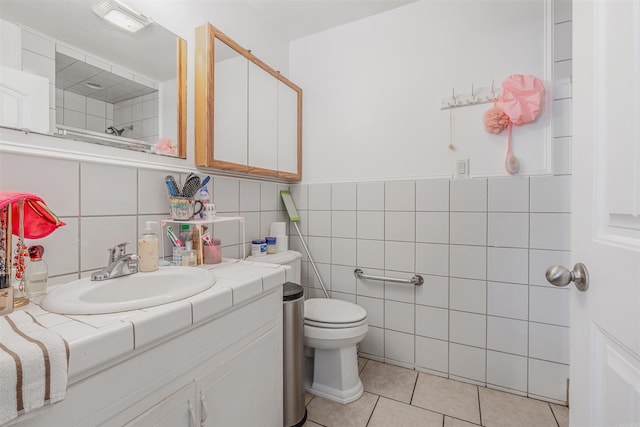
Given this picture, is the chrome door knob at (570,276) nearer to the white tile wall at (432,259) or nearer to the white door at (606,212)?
the white door at (606,212)

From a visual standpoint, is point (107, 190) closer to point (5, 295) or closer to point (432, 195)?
point (5, 295)

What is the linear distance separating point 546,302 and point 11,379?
6.18 ft

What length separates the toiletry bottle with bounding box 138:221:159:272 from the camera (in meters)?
1.01

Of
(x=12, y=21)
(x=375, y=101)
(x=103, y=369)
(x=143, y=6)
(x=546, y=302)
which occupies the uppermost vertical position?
(x=143, y=6)

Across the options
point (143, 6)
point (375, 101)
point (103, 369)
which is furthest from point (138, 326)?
point (375, 101)

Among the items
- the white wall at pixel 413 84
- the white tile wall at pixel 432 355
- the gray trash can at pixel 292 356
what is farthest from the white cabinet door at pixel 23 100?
the white tile wall at pixel 432 355

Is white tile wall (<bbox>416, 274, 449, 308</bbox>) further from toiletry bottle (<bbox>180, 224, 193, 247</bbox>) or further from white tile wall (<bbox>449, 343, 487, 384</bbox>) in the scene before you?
toiletry bottle (<bbox>180, 224, 193, 247</bbox>)

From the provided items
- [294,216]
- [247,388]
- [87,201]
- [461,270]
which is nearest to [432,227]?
[461,270]

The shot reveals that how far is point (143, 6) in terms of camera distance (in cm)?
117

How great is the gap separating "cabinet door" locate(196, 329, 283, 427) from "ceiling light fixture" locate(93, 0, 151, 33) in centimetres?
131

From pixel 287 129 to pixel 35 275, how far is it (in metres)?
1.48

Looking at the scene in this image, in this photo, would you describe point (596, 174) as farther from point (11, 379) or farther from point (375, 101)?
point (375, 101)

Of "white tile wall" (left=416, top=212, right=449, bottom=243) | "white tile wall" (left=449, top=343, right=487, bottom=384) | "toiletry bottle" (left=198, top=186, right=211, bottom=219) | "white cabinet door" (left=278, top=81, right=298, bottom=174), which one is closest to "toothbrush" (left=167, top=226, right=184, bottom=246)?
"toiletry bottle" (left=198, top=186, right=211, bottom=219)

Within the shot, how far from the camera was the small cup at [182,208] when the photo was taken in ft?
3.87
